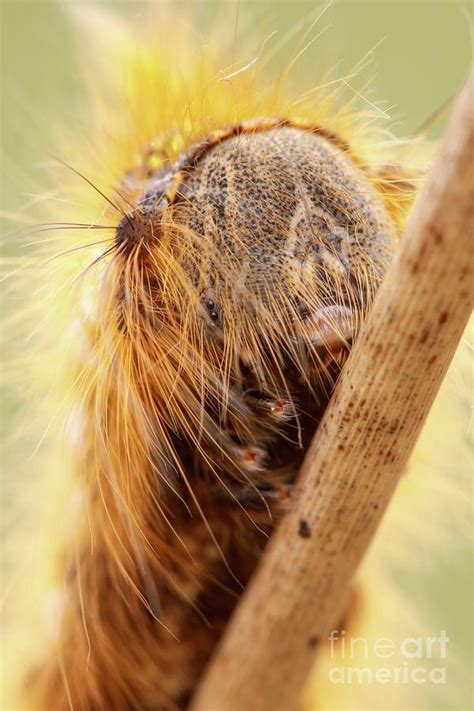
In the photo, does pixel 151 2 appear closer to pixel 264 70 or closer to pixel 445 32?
pixel 264 70

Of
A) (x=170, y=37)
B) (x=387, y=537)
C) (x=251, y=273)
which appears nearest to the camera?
(x=251, y=273)

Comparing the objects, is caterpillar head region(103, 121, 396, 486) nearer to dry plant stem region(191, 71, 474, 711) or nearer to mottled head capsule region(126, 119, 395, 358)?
mottled head capsule region(126, 119, 395, 358)

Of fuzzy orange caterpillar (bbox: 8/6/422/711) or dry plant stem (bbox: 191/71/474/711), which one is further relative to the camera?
fuzzy orange caterpillar (bbox: 8/6/422/711)

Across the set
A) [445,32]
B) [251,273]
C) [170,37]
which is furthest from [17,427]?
[445,32]

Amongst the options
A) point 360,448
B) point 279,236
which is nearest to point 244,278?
point 279,236

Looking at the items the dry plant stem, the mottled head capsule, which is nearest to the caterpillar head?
the mottled head capsule

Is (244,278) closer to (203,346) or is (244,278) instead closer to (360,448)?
(203,346)
